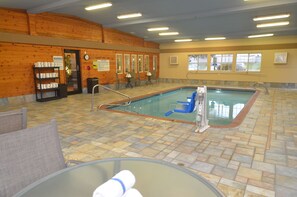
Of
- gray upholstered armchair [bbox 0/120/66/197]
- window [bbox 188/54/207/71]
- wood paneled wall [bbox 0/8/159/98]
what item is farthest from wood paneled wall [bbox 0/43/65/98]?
window [bbox 188/54/207/71]

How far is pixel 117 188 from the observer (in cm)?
75

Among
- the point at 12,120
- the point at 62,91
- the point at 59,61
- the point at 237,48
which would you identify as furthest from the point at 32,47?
the point at 237,48

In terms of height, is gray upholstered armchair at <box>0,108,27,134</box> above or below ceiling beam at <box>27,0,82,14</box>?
below

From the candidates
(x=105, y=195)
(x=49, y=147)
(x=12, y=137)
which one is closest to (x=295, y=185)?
(x=105, y=195)

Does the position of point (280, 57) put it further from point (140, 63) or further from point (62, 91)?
point (62, 91)

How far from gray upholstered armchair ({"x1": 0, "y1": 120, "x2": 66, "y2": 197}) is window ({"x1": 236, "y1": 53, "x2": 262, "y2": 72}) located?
43.3 ft

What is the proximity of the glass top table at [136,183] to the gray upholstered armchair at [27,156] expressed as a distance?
17 cm

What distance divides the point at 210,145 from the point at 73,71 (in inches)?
302

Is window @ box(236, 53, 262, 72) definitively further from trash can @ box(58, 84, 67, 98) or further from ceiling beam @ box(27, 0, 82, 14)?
ceiling beam @ box(27, 0, 82, 14)

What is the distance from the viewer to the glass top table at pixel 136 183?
1069 mm

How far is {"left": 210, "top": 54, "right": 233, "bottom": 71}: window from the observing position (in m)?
12.9

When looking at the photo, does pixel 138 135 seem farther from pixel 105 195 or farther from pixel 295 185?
pixel 105 195

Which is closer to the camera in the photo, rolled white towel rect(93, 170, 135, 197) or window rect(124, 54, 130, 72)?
rolled white towel rect(93, 170, 135, 197)

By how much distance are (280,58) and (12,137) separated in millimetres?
13363
